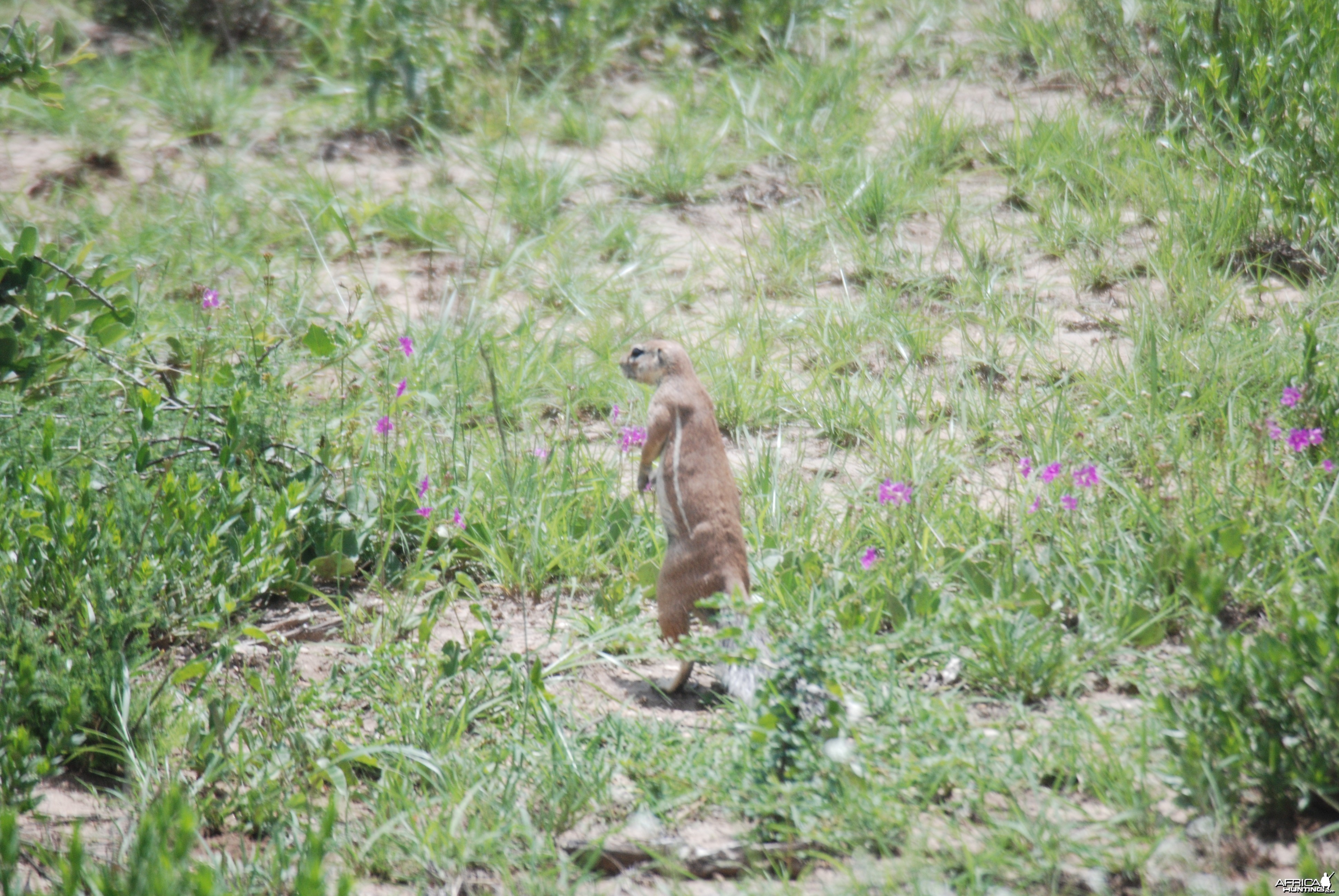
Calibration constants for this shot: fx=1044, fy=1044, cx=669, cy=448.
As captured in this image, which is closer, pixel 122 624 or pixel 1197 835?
pixel 1197 835

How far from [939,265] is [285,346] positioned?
3.10 m

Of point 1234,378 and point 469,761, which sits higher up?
point 1234,378

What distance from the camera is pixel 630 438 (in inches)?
144

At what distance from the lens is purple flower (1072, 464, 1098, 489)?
3006 mm

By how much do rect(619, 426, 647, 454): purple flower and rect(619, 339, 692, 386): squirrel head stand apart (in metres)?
0.18

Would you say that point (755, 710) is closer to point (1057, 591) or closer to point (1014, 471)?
point (1057, 591)

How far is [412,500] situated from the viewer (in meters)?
3.57

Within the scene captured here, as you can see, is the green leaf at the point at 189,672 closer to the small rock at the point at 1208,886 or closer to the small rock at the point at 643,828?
the small rock at the point at 643,828

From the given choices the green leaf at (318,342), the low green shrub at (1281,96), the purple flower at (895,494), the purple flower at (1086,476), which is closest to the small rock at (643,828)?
the purple flower at (895,494)

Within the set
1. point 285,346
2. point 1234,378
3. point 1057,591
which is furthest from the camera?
point 285,346

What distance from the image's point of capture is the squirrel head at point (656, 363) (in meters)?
3.48

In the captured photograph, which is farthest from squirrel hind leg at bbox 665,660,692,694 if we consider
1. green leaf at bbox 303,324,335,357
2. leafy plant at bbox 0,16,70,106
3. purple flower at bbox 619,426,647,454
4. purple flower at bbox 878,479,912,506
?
leafy plant at bbox 0,16,70,106

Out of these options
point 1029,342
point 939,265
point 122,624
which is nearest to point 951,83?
point 939,265
